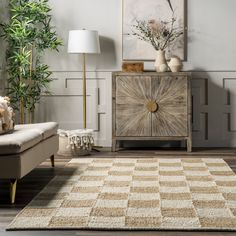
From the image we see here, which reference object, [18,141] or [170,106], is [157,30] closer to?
[170,106]

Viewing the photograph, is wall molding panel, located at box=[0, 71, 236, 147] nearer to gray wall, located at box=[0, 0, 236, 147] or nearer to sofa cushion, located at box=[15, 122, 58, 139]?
gray wall, located at box=[0, 0, 236, 147]

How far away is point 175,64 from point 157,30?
0.47m

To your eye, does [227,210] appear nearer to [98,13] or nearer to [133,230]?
[133,230]

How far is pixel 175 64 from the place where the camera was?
194 inches

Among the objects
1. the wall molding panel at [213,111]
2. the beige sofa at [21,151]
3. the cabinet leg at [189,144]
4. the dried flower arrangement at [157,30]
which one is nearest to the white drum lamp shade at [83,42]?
the dried flower arrangement at [157,30]

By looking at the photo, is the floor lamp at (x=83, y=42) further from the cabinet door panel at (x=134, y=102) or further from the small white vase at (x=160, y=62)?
the small white vase at (x=160, y=62)

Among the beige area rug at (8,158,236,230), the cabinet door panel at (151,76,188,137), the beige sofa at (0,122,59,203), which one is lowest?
the beige area rug at (8,158,236,230)

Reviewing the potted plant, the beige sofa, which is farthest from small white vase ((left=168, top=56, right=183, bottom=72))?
the beige sofa

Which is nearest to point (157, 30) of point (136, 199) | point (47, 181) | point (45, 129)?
point (45, 129)

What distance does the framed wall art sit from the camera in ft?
17.1

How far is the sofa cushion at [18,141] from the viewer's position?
110 inches

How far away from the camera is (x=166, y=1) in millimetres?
5203

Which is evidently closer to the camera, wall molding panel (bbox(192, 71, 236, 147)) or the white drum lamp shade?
the white drum lamp shade

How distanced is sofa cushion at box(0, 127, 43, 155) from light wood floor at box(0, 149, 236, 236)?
10.5 inches
